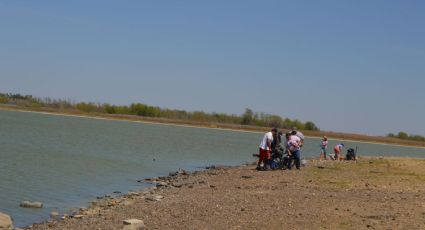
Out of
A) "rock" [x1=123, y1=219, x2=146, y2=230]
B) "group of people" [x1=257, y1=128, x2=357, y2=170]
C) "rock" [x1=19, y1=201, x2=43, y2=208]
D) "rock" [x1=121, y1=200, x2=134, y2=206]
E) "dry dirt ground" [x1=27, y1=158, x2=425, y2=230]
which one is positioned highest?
"group of people" [x1=257, y1=128, x2=357, y2=170]

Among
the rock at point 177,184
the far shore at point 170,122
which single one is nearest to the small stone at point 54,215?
the rock at point 177,184

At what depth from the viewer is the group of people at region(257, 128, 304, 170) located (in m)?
26.1

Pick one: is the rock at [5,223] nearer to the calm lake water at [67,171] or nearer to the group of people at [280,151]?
the calm lake water at [67,171]

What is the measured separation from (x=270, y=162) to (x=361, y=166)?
4937mm

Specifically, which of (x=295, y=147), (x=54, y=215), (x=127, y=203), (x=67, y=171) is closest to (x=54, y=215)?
(x=54, y=215)

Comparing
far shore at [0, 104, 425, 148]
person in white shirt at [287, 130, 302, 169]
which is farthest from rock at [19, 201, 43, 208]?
far shore at [0, 104, 425, 148]

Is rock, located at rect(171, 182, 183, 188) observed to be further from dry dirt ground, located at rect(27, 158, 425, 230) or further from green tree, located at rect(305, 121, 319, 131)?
green tree, located at rect(305, 121, 319, 131)

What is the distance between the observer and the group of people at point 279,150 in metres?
26.1

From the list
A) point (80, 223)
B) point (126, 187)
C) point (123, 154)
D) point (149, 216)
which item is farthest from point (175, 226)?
point (123, 154)

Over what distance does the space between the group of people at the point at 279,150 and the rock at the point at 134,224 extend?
1279 centimetres

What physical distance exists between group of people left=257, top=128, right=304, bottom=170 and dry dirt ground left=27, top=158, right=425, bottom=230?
2096 millimetres

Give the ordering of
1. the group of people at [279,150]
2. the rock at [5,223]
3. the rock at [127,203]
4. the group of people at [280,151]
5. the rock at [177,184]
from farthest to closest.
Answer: the group of people at [280,151] → the group of people at [279,150] → the rock at [177,184] → the rock at [127,203] → the rock at [5,223]

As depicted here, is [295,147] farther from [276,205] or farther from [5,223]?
[5,223]

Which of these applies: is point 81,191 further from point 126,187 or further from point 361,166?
point 361,166
